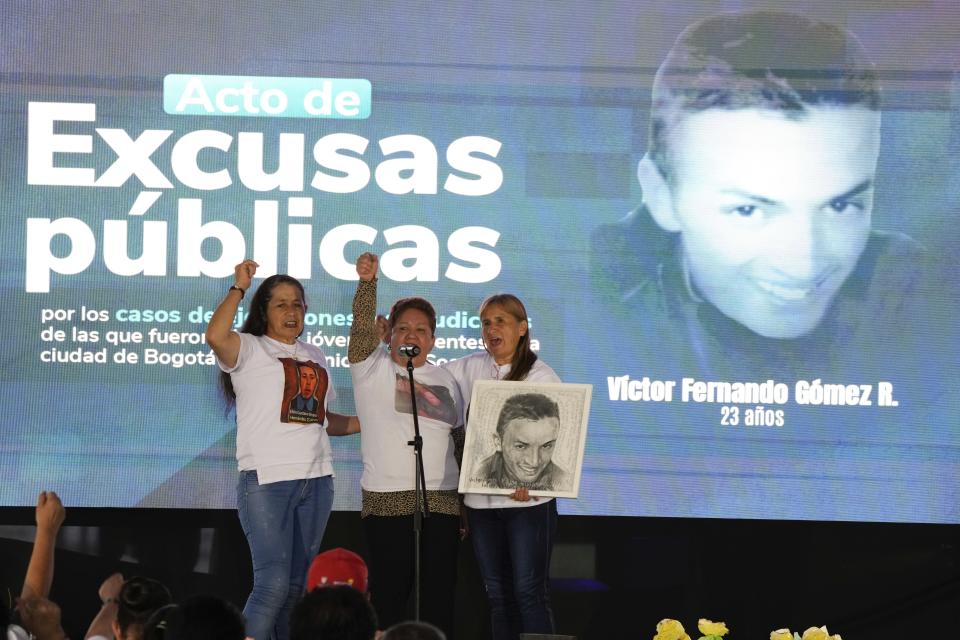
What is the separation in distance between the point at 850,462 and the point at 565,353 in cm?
131

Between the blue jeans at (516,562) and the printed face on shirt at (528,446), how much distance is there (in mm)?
185

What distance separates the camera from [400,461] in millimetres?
4242

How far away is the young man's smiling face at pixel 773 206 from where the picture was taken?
5234 millimetres

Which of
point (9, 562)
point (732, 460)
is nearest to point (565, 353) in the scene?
point (732, 460)

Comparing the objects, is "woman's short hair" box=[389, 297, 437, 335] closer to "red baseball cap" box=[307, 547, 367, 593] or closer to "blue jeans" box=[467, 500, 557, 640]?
"blue jeans" box=[467, 500, 557, 640]

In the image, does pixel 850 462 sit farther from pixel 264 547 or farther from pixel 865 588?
pixel 264 547

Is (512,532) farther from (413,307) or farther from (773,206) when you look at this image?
(773,206)

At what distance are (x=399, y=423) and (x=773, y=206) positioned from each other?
2.04 m

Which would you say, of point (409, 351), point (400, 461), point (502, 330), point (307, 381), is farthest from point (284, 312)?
point (502, 330)

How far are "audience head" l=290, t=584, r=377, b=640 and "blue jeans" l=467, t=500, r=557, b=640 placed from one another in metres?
1.84

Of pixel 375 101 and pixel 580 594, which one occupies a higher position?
pixel 375 101

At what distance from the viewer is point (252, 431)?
13.7 feet

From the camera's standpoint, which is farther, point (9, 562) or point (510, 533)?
point (9, 562)

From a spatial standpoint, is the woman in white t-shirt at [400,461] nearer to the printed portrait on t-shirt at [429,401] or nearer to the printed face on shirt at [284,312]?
the printed portrait on t-shirt at [429,401]
